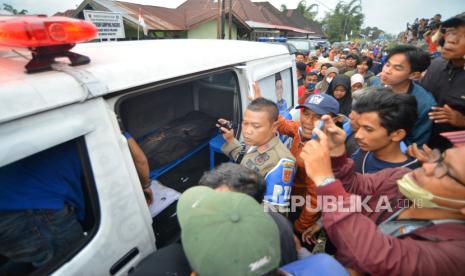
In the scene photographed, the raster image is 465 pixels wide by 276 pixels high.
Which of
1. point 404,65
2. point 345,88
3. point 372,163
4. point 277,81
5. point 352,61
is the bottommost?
point 372,163

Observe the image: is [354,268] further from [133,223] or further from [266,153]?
[133,223]

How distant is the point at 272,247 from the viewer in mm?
750

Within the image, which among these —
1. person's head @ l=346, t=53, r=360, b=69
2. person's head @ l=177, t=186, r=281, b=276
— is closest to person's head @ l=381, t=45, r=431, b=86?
person's head @ l=177, t=186, r=281, b=276

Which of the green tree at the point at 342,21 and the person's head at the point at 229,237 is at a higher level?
the green tree at the point at 342,21

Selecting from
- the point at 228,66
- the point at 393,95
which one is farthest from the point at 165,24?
the point at 393,95

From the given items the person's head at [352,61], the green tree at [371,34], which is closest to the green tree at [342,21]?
the green tree at [371,34]

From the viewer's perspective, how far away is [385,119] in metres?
1.60

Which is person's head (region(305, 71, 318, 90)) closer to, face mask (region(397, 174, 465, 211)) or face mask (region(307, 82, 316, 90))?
face mask (region(307, 82, 316, 90))

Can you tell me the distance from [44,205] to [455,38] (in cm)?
346

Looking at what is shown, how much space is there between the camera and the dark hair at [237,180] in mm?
1159

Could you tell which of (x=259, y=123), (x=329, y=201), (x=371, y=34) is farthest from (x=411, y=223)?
(x=371, y=34)

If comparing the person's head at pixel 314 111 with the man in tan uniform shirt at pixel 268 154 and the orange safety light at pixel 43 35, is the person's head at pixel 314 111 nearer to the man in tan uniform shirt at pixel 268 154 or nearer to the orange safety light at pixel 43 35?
the man in tan uniform shirt at pixel 268 154

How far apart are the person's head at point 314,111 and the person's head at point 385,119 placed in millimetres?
507

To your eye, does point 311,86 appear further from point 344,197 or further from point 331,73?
point 344,197
